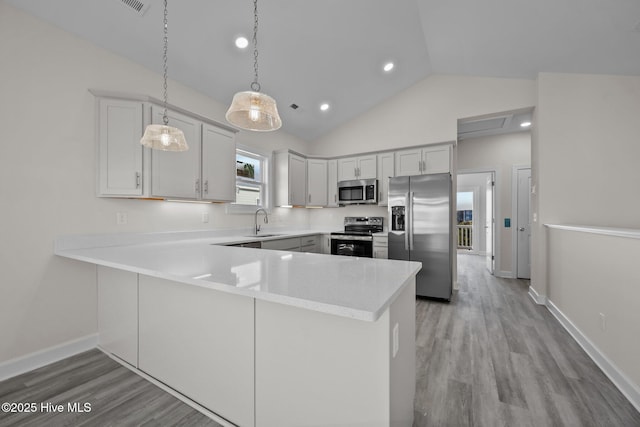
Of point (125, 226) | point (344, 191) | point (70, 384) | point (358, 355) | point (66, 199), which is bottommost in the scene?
point (70, 384)

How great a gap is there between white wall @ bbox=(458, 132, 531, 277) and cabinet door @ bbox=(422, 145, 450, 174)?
182 centimetres

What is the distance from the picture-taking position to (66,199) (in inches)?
86.8

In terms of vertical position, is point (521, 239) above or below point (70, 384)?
above

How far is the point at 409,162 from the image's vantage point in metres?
4.18

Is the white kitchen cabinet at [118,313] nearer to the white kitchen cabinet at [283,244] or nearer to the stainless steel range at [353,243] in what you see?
the white kitchen cabinet at [283,244]

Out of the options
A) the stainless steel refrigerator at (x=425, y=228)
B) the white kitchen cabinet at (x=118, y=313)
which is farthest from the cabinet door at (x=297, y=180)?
the white kitchen cabinet at (x=118, y=313)

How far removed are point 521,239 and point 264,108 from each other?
5.35 meters

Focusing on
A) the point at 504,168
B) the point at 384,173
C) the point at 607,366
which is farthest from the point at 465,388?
the point at 504,168

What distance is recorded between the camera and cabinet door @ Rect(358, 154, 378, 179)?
4475 mm

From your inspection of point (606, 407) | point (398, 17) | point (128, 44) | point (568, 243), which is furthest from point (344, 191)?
point (606, 407)

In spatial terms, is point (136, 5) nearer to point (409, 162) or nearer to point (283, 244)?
point (283, 244)

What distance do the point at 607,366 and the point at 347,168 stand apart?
3.77 m

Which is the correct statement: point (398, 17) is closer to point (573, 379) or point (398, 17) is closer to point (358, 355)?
point (358, 355)

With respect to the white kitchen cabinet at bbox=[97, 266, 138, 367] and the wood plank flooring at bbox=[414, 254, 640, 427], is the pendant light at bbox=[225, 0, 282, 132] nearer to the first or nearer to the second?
the white kitchen cabinet at bbox=[97, 266, 138, 367]
